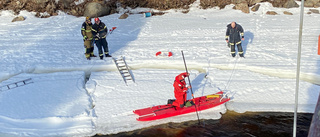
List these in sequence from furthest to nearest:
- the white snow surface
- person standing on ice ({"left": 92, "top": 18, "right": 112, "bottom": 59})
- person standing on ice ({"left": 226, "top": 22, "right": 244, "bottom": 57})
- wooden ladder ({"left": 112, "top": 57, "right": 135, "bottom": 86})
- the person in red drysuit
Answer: person standing on ice ({"left": 92, "top": 18, "right": 112, "bottom": 59})
person standing on ice ({"left": 226, "top": 22, "right": 244, "bottom": 57})
wooden ladder ({"left": 112, "top": 57, "right": 135, "bottom": 86})
the white snow surface
the person in red drysuit

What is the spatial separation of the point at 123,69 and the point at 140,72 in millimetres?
700

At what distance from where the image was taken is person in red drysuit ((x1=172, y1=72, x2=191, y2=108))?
27.9ft

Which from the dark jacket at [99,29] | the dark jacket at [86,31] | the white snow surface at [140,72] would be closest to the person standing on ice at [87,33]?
the dark jacket at [86,31]

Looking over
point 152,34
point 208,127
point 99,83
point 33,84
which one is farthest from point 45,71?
point 208,127

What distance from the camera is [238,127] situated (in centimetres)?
866

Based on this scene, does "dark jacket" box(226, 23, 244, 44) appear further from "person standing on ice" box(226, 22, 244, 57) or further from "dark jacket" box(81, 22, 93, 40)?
"dark jacket" box(81, 22, 93, 40)

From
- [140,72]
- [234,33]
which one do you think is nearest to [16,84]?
[140,72]

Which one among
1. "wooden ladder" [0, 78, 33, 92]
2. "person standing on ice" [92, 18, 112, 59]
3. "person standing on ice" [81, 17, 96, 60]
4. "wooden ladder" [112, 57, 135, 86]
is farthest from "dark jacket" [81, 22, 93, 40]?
"wooden ladder" [0, 78, 33, 92]

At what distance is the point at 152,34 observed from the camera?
15555 mm

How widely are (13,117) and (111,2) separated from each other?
11928 millimetres

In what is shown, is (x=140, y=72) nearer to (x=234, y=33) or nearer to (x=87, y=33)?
(x=87, y=33)

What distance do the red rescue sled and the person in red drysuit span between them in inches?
7.6

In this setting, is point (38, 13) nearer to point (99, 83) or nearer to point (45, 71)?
point (45, 71)

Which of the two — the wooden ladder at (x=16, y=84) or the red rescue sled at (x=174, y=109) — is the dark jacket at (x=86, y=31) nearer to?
the wooden ladder at (x=16, y=84)
